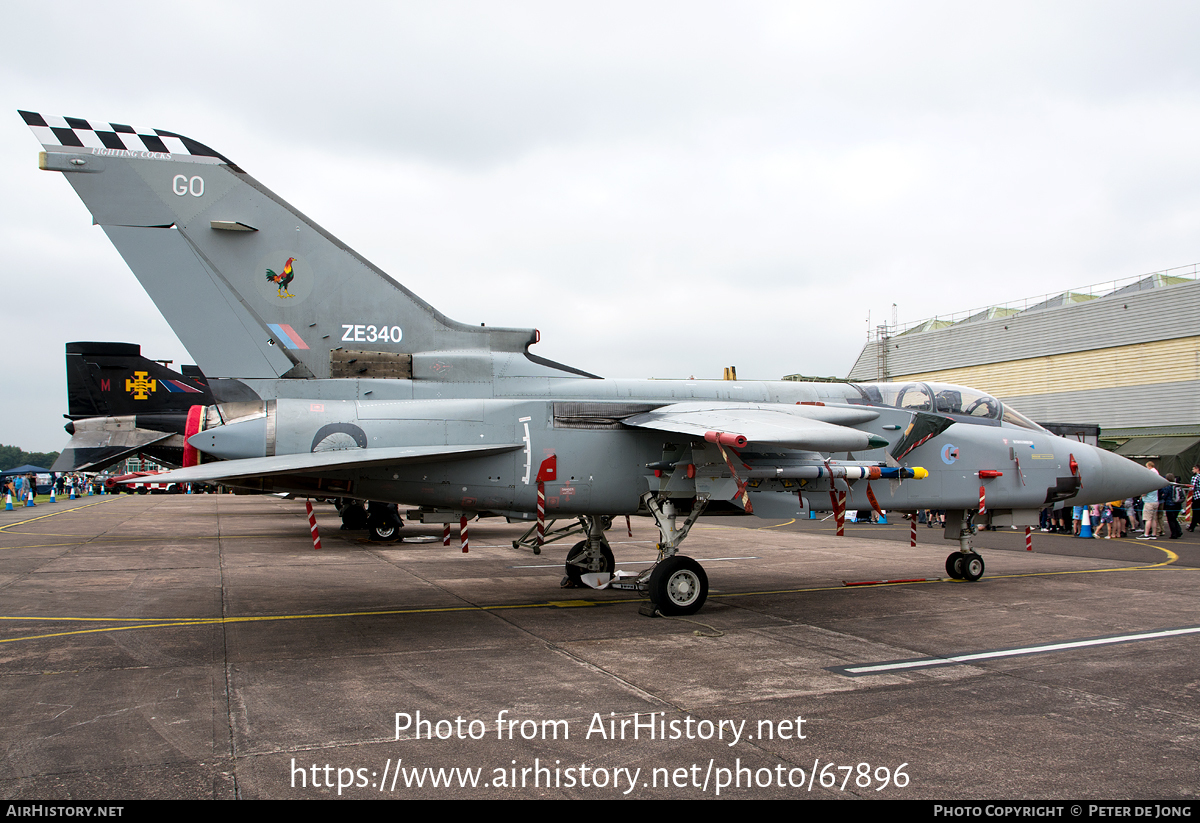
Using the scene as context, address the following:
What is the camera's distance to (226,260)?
8195 millimetres

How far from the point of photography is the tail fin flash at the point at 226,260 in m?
7.86

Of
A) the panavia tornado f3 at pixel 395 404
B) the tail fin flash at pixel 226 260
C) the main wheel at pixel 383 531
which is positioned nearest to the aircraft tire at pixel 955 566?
the panavia tornado f3 at pixel 395 404

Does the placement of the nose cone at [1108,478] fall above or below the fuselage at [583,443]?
below

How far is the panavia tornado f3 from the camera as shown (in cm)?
777

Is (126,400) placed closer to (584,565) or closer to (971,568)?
(584,565)

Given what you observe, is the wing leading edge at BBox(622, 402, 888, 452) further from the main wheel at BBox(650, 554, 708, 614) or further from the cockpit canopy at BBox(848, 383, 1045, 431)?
the main wheel at BBox(650, 554, 708, 614)

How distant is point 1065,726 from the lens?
16.5 feet

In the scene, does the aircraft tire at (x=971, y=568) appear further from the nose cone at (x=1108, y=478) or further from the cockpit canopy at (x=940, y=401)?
the cockpit canopy at (x=940, y=401)

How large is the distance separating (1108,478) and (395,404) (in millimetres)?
10880

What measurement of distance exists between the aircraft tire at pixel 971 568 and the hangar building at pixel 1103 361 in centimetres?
1303

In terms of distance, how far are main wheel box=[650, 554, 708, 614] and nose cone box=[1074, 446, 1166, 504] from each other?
6.73m

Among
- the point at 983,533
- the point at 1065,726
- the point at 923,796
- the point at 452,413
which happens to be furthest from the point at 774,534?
the point at 923,796

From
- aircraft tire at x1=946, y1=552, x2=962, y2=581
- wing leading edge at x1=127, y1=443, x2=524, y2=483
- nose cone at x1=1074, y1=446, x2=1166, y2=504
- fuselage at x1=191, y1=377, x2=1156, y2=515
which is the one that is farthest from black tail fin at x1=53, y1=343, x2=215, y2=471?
nose cone at x1=1074, y1=446, x2=1166, y2=504

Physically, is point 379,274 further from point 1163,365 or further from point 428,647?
point 1163,365
